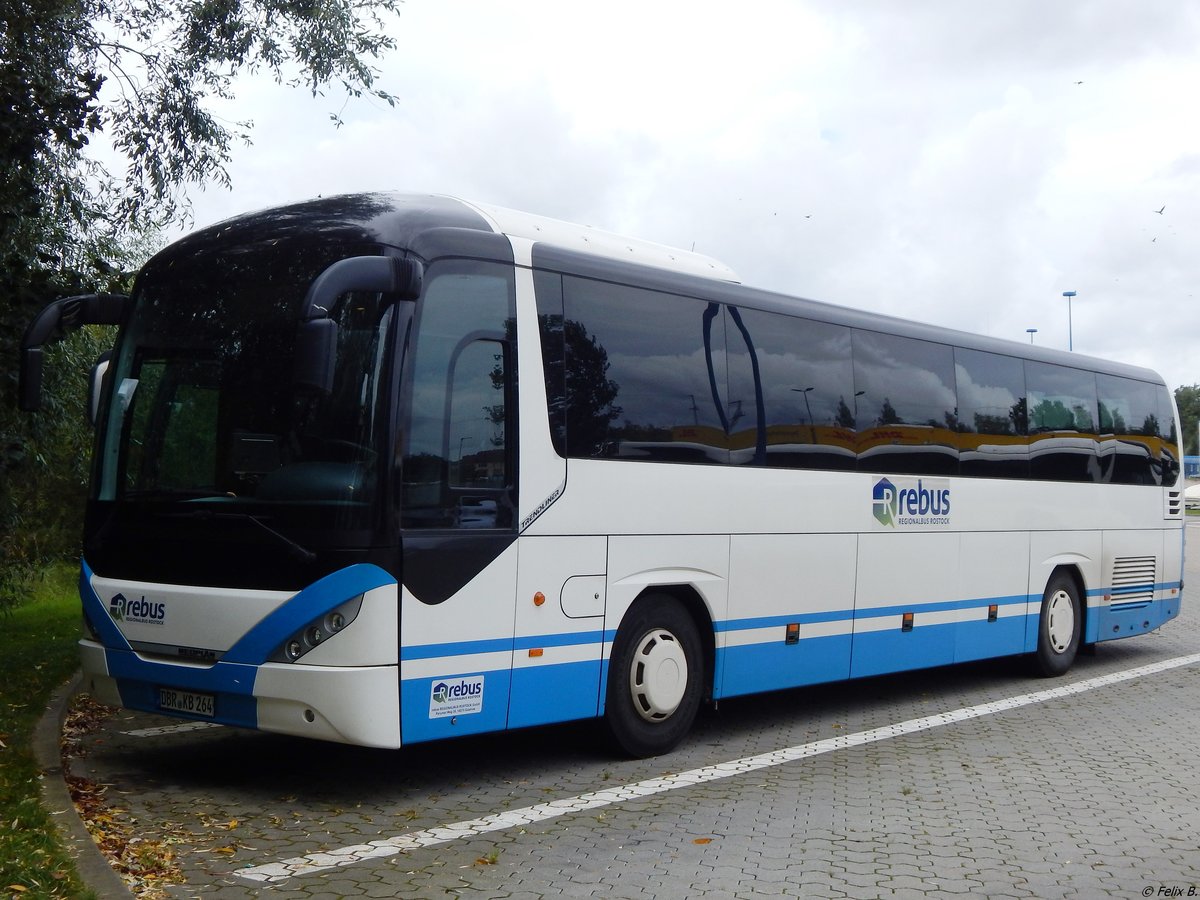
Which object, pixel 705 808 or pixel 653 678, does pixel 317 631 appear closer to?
pixel 705 808

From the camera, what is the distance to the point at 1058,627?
14242 millimetres

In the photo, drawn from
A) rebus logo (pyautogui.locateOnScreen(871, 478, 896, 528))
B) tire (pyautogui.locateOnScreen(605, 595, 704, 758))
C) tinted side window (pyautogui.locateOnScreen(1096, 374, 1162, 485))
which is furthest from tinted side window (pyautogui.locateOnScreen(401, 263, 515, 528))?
tinted side window (pyautogui.locateOnScreen(1096, 374, 1162, 485))

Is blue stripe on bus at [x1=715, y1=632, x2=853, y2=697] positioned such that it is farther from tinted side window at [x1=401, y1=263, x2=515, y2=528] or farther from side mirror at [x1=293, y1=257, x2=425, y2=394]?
side mirror at [x1=293, y1=257, x2=425, y2=394]

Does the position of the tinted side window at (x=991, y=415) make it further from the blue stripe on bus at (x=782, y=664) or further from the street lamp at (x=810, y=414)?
the blue stripe on bus at (x=782, y=664)

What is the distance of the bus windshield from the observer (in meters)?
7.38

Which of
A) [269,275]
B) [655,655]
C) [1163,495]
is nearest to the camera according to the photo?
[269,275]

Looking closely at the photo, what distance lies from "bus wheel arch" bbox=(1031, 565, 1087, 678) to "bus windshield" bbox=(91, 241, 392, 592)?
8.88m

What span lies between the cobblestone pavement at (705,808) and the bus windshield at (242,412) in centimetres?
151

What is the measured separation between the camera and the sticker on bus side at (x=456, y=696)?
753cm

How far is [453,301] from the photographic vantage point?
7.93 meters

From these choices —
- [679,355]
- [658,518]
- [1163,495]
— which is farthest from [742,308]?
[1163,495]

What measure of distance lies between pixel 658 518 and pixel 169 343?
332 cm

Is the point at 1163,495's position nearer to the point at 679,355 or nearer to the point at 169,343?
the point at 679,355

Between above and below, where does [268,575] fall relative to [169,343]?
below
